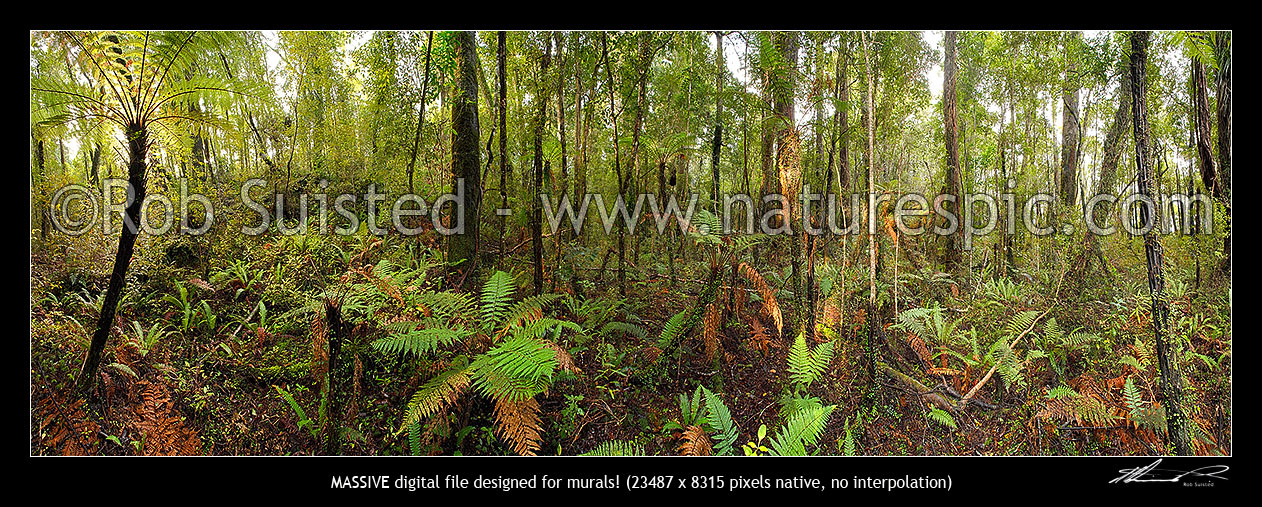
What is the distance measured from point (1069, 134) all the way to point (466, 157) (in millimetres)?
8135

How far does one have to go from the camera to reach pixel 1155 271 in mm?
2596

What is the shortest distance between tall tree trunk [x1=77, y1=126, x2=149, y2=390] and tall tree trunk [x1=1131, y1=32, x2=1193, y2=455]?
575cm

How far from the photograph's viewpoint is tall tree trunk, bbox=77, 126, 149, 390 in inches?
89.4

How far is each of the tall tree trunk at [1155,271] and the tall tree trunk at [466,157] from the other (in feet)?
14.9

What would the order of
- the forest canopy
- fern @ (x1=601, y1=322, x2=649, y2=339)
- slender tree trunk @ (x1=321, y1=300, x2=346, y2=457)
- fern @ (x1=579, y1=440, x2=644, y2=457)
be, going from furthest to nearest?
fern @ (x1=601, y1=322, x2=649, y2=339) < fern @ (x1=579, y1=440, x2=644, y2=457) < the forest canopy < slender tree trunk @ (x1=321, y1=300, x2=346, y2=457)

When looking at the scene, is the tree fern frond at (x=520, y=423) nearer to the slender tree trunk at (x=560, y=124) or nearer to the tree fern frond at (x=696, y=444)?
the tree fern frond at (x=696, y=444)

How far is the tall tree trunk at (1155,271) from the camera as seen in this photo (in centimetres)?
251

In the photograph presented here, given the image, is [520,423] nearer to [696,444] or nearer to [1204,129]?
[696,444]

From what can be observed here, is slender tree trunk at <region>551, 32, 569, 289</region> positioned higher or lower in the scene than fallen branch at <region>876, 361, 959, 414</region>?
higher

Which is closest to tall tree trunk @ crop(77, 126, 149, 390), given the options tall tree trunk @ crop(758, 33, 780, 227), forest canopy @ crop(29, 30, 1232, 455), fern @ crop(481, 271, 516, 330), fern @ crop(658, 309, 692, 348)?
forest canopy @ crop(29, 30, 1232, 455)

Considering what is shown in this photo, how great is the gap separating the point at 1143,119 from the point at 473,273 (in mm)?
4689

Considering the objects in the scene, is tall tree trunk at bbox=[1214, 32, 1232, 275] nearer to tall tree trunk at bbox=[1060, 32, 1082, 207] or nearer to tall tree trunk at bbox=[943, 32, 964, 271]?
tall tree trunk at bbox=[943, 32, 964, 271]
